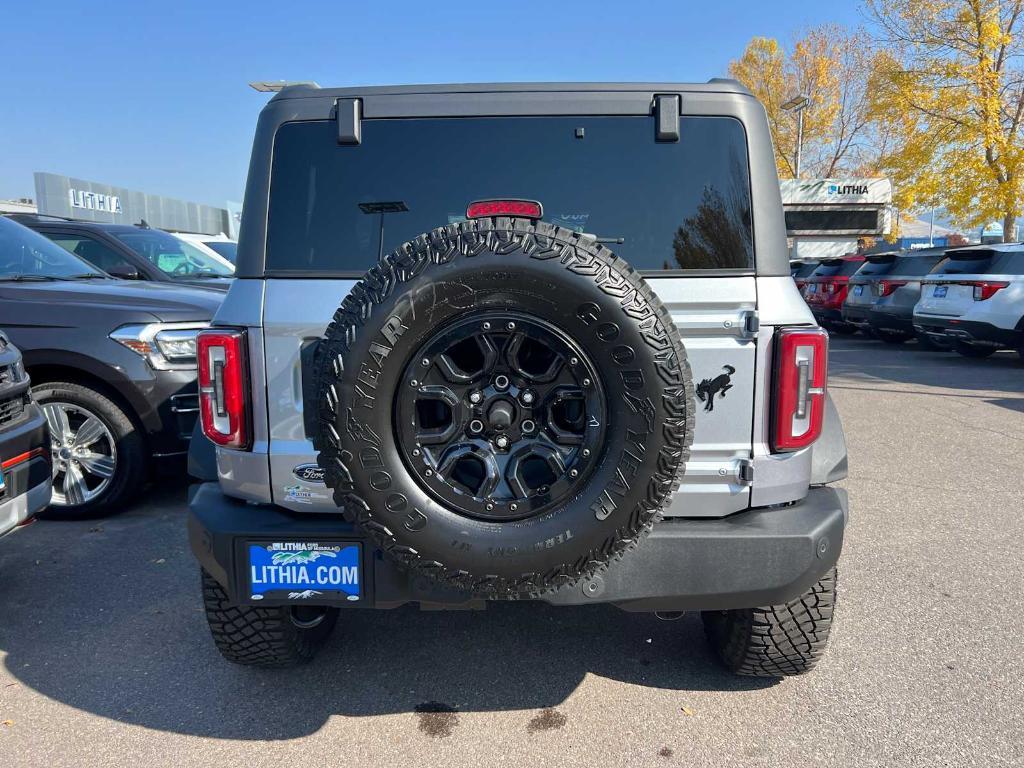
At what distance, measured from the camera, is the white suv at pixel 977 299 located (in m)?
10.5

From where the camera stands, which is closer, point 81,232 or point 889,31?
point 81,232

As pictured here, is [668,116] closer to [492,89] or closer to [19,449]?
[492,89]

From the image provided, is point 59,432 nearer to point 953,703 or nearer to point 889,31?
point 953,703

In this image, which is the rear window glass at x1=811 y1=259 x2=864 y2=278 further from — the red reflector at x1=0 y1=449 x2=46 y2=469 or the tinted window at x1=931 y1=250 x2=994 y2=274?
the red reflector at x1=0 y1=449 x2=46 y2=469

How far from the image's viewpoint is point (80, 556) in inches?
160

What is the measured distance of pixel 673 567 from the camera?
2.29 meters

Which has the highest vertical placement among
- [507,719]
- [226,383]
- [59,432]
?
[226,383]

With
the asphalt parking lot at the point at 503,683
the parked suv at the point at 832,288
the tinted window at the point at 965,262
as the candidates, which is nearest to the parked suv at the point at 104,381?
the asphalt parking lot at the point at 503,683

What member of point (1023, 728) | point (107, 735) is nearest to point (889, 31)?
point (1023, 728)

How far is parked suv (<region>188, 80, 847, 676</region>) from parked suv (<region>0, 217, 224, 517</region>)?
2.18m

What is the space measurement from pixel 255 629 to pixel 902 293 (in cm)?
1304

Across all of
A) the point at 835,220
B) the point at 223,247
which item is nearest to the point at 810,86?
the point at 835,220

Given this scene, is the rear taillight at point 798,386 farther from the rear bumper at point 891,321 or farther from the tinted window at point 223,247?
the rear bumper at point 891,321

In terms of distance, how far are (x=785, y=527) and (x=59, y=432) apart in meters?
4.20
